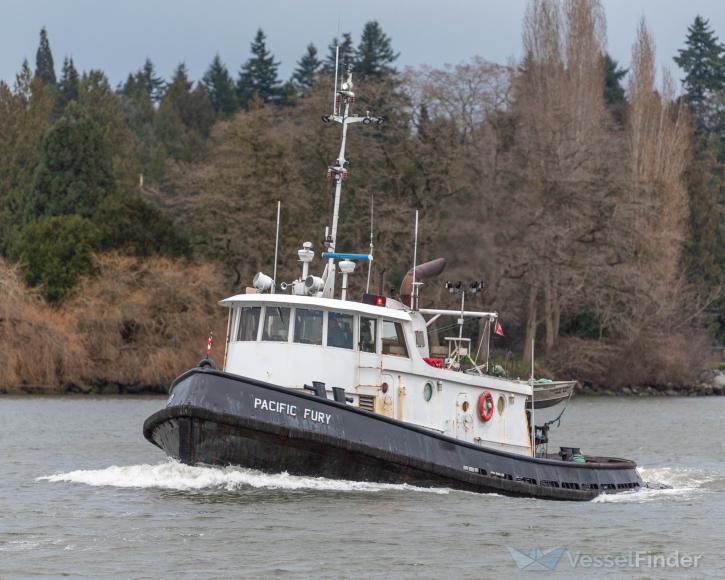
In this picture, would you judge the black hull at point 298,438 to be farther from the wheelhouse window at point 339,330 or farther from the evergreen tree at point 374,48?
the evergreen tree at point 374,48

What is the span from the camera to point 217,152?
6438 cm

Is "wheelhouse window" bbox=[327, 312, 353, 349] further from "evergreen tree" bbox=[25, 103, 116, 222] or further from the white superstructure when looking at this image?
"evergreen tree" bbox=[25, 103, 116, 222]

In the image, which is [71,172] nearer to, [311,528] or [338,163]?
[338,163]

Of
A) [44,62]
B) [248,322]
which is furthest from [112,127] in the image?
[248,322]

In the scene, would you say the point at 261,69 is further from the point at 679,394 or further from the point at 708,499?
the point at 708,499

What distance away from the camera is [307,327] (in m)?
23.4

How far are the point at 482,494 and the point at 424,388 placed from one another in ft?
6.61

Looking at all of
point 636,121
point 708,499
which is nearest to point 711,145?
point 636,121

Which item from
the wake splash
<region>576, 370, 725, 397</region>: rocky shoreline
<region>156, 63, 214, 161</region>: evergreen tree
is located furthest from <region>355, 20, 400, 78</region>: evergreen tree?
the wake splash

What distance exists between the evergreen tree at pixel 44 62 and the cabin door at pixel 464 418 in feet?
370

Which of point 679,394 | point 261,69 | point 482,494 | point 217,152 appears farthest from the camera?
point 261,69

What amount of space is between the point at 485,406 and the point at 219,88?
104312 mm

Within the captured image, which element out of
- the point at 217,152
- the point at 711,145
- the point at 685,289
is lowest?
the point at 685,289

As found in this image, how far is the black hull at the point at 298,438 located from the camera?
71.6ft
